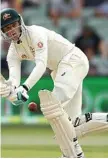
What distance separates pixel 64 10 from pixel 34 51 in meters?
7.26

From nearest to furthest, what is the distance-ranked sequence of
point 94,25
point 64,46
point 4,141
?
point 64,46 < point 4,141 < point 94,25

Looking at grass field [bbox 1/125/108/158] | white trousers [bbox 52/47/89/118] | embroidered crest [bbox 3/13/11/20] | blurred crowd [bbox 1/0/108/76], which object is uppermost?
embroidered crest [bbox 3/13/11/20]

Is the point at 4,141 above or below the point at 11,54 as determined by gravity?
below

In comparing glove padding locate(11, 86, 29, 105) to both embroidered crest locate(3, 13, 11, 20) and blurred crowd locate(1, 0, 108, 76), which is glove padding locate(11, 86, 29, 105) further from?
blurred crowd locate(1, 0, 108, 76)

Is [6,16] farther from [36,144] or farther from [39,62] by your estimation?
[36,144]

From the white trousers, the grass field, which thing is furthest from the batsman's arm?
the grass field

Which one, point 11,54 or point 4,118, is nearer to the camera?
point 11,54

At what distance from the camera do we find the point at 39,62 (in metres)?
7.12

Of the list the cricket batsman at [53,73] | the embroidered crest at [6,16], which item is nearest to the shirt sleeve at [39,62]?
the cricket batsman at [53,73]

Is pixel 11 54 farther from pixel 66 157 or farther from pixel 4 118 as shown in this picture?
pixel 4 118

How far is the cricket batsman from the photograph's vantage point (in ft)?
23.3

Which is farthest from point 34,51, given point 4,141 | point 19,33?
point 4,141

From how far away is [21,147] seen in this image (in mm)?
10312

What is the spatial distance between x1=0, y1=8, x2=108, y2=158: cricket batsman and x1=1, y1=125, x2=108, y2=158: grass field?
1413mm
